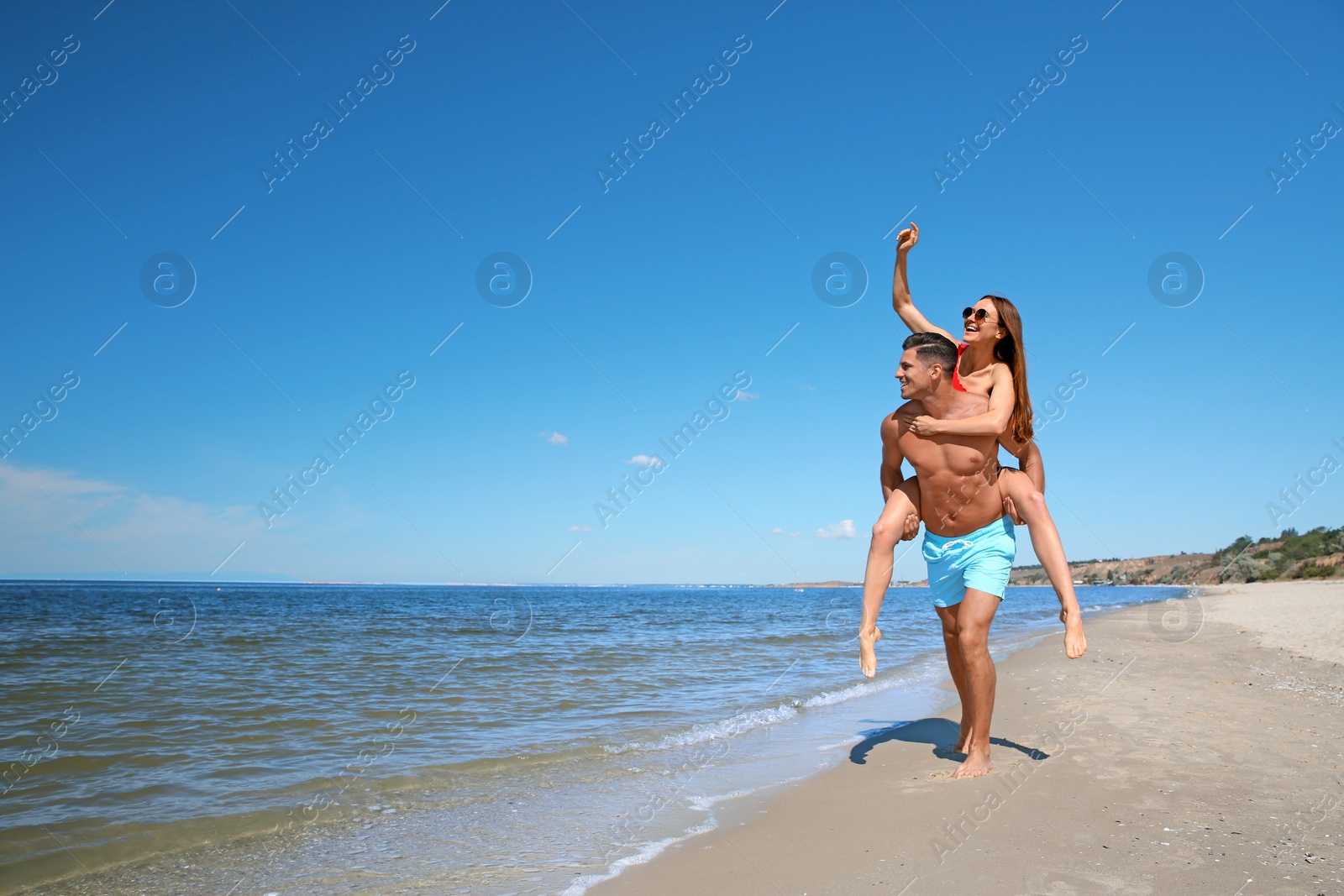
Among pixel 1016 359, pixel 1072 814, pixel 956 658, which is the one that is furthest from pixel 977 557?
pixel 1072 814

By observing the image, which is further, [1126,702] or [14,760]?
[1126,702]

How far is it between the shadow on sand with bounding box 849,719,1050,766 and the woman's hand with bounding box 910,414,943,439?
7.07 feet

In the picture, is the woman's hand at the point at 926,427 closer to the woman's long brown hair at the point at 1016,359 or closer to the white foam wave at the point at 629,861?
the woman's long brown hair at the point at 1016,359

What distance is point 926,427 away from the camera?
3.77 m

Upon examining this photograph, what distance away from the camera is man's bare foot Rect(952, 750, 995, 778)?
4.07 metres

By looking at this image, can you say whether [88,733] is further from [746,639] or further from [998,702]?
[746,639]

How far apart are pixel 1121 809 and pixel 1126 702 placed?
329 centimetres

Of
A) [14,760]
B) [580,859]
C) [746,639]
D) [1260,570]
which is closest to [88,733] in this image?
[14,760]

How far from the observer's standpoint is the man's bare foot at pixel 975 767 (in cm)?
407

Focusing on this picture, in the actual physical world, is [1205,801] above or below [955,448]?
below

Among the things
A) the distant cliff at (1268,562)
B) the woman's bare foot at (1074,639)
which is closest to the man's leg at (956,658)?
the woman's bare foot at (1074,639)

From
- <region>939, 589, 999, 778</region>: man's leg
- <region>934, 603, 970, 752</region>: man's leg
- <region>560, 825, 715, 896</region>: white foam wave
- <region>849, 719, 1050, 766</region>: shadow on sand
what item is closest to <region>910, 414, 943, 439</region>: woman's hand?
<region>939, 589, 999, 778</region>: man's leg

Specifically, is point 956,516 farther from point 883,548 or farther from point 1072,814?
point 1072,814

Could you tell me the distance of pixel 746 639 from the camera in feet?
52.4
